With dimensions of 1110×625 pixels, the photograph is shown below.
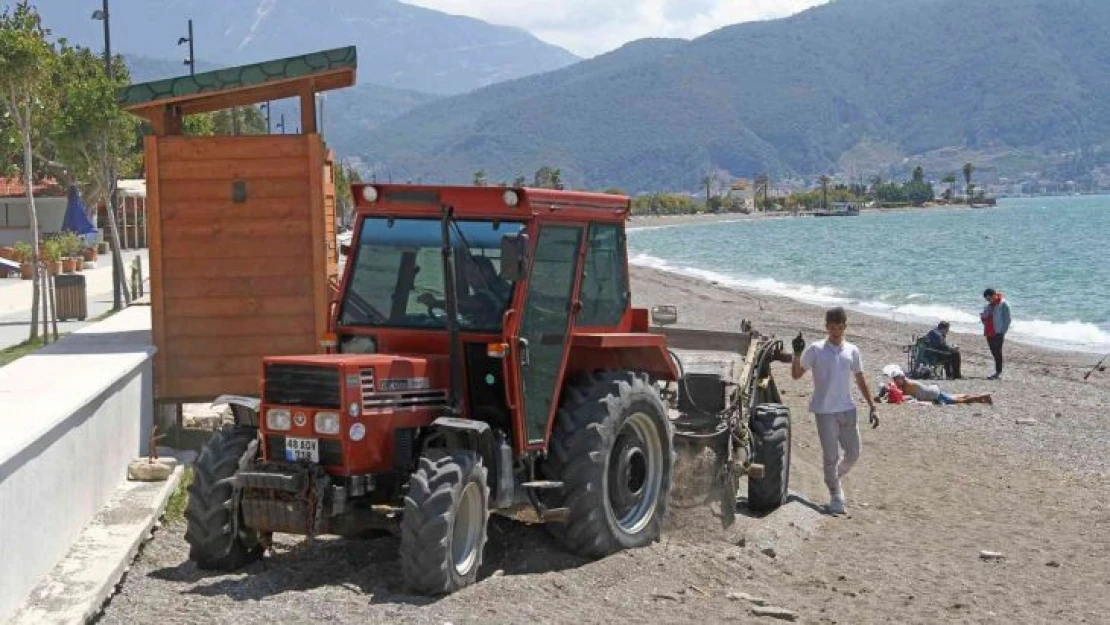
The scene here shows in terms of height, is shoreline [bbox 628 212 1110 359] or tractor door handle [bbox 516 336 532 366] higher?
tractor door handle [bbox 516 336 532 366]

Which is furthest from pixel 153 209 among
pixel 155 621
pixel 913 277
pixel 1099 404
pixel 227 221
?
pixel 913 277

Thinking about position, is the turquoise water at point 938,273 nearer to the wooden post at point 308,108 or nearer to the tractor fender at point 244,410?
the wooden post at point 308,108

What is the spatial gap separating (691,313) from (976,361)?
13.3 metres

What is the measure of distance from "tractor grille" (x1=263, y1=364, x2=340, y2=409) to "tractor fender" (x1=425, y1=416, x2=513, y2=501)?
23.5 inches

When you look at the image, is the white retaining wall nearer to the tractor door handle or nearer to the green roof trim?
the green roof trim

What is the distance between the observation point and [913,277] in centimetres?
6244

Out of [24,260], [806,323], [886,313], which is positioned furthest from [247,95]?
[886,313]

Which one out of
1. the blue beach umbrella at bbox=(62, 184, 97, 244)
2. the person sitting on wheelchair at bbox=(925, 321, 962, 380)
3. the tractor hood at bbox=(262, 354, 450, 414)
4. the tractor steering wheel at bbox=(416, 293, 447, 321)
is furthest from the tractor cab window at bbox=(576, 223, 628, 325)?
the blue beach umbrella at bbox=(62, 184, 97, 244)

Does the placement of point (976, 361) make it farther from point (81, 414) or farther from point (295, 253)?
point (81, 414)

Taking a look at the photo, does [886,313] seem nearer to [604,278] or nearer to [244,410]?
[604,278]

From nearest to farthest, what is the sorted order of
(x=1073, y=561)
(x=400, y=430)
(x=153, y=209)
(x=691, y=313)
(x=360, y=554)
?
(x=400, y=430) → (x=360, y=554) → (x=1073, y=561) → (x=153, y=209) → (x=691, y=313)

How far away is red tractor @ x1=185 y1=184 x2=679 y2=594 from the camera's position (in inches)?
307

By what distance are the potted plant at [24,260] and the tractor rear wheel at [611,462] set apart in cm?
2967

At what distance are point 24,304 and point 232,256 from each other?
1818 centimetres
